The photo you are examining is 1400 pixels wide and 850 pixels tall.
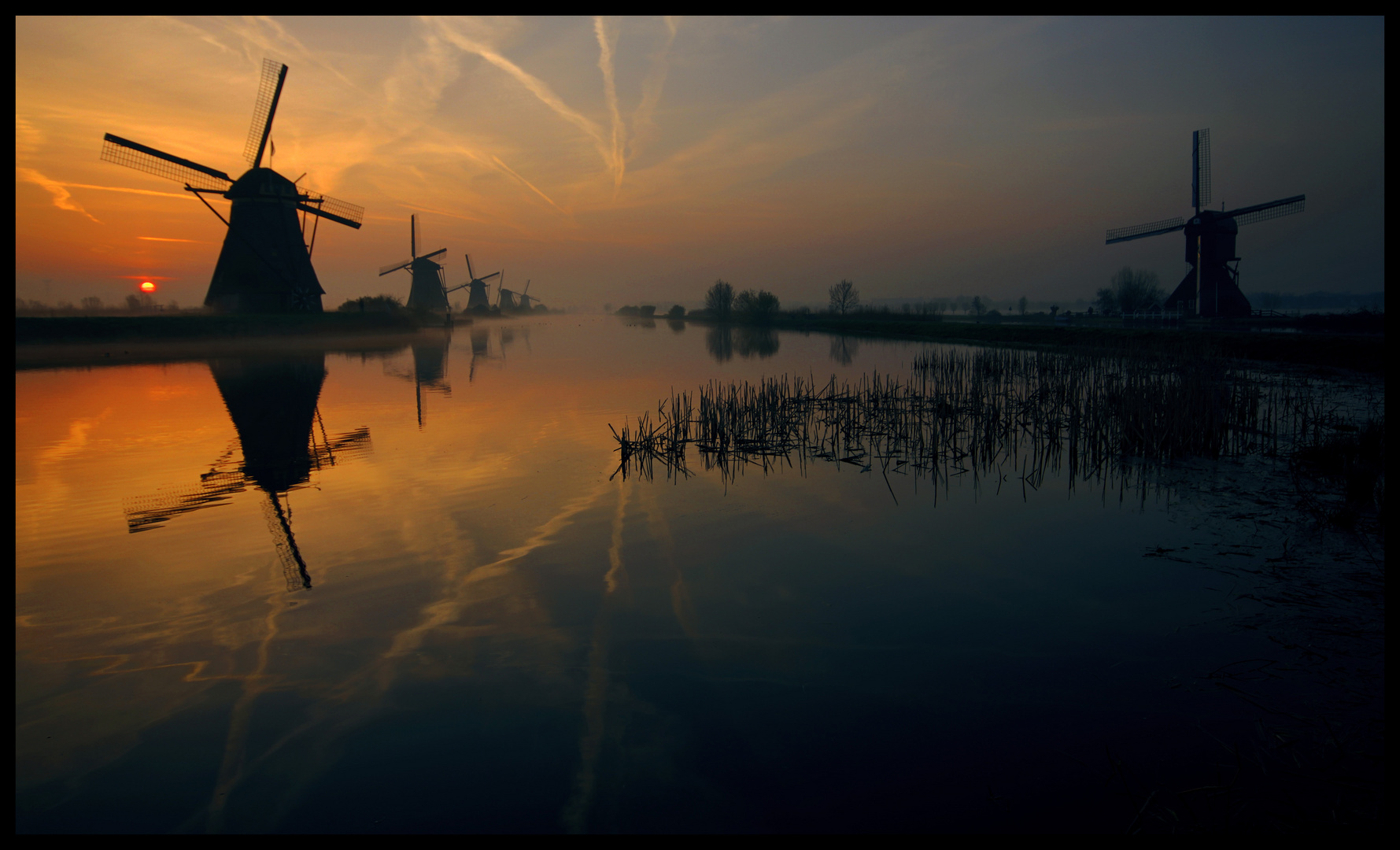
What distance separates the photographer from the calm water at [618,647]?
Result: 3371mm

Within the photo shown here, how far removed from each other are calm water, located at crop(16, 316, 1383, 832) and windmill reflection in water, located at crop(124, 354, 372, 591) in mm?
92

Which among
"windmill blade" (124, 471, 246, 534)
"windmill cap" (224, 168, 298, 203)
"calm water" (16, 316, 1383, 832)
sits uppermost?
"windmill cap" (224, 168, 298, 203)

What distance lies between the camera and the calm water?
3.37 metres

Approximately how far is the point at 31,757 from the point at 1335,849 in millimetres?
6241

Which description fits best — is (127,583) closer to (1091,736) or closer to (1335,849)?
(1091,736)

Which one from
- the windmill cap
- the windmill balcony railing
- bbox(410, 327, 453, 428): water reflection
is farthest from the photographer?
the windmill balcony railing

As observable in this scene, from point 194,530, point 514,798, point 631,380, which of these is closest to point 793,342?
point 631,380

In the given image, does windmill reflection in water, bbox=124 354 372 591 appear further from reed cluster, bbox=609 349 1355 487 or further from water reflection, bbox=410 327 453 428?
reed cluster, bbox=609 349 1355 487

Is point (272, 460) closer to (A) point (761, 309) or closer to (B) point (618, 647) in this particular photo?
(B) point (618, 647)

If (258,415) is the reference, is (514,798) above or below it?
below

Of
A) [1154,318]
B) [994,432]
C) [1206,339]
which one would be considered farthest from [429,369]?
[1154,318]

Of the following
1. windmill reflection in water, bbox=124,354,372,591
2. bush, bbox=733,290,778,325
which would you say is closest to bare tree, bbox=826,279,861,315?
bush, bbox=733,290,778,325

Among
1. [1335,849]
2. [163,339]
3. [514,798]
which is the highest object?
[163,339]

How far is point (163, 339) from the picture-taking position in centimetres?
3659
